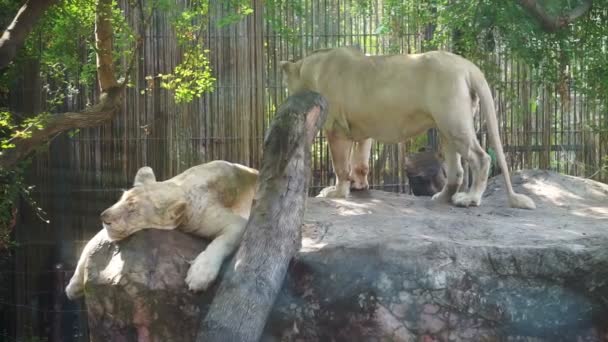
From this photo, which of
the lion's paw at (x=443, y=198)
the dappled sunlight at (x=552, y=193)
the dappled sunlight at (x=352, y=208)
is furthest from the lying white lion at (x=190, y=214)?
the dappled sunlight at (x=552, y=193)

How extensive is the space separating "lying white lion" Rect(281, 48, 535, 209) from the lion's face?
224 cm

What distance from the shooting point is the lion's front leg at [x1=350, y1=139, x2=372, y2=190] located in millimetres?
6613

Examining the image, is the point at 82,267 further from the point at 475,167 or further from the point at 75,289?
the point at 475,167

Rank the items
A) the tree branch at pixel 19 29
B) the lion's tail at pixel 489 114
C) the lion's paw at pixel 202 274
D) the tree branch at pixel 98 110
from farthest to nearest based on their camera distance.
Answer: the tree branch at pixel 98 110
the lion's tail at pixel 489 114
the tree branch at pixel 19 29
the lion's paw at pixel 202 274

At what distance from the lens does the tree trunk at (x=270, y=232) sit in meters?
3.59

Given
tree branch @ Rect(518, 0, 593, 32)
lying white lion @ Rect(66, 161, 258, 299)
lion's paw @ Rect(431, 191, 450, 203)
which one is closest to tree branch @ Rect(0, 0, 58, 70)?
lying white lion @ Rect(66, 161, 258, 299)

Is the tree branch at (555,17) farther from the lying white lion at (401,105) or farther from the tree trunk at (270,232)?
the tree trunk at (270,232)

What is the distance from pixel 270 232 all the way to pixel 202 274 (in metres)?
0.39

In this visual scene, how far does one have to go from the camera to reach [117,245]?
13.8ft

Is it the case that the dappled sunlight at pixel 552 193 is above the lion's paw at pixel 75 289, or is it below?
above

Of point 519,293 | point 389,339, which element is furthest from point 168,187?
point 519,293

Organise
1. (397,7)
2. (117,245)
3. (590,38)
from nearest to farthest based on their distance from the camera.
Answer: (117,245) → (590,38) → (397,7)

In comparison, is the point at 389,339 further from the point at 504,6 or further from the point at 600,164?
the point at 600,164

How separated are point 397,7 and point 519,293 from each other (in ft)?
16.6
